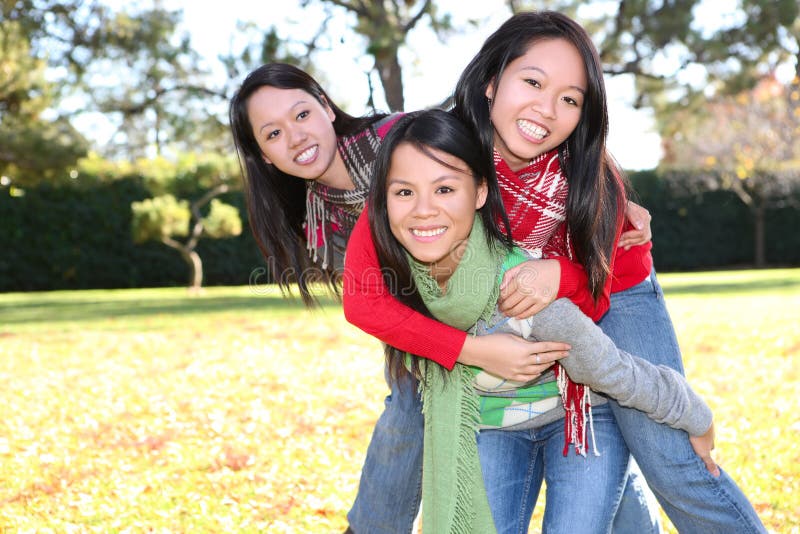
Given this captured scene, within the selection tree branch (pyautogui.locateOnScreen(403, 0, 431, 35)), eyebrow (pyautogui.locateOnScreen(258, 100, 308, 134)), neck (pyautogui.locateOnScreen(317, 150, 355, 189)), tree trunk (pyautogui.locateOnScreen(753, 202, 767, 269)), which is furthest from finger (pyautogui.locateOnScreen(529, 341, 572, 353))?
tree trunk (pyautogui.locateOnScreen(753, 202, 767, 269))

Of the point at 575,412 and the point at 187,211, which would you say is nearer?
the point at 575,412

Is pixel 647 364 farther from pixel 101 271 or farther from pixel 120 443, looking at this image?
pixel 101 271

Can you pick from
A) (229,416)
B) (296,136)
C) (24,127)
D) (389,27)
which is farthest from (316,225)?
(24,127)

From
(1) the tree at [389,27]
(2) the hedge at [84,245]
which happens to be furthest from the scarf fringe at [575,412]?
(2) the hedge at [84,245]

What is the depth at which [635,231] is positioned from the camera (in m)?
2.57

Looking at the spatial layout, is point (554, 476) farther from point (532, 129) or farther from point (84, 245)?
point (84, 245)

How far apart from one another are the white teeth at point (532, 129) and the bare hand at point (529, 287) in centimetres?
38

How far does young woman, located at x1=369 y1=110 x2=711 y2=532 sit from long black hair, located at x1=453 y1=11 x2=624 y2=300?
0.46 ft

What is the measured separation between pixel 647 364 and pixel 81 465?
3242 millimetres

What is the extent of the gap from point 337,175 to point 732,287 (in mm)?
12813

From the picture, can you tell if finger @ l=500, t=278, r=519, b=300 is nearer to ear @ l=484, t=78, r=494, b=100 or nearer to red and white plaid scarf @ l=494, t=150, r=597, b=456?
red and white plaid scarf @ l=494, t=150, r=597, b=456

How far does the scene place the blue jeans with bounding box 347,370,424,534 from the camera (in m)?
2.69

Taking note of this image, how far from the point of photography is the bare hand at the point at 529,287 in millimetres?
2193

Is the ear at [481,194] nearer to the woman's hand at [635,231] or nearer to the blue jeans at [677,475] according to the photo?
the woman's hand at [635,231]
